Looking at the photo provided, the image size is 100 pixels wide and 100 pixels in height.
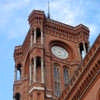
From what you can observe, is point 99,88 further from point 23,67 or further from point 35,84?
point 23,67

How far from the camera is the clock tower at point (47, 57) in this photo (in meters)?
39.9

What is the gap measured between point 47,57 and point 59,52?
2.76 meters

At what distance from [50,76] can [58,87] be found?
5.86ft

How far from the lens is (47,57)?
4288 cm

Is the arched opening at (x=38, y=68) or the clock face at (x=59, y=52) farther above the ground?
the clock face at (x=59, y=52)

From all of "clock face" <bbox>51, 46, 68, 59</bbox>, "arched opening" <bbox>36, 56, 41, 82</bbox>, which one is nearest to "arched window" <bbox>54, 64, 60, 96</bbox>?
"clock face" <bbox>51, 46, 68, 59</bbox>

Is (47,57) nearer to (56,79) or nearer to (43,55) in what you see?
(43,55)

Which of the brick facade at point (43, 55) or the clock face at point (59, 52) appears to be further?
the clock face at point (59, 52)

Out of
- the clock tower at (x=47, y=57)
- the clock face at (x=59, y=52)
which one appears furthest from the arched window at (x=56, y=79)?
the clock face at (x=59, y=52)

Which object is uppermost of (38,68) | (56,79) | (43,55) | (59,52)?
(59,52)

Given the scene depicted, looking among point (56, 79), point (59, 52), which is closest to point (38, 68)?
point (56, 79)

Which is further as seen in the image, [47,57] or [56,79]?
[47,57]

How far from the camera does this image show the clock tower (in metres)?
39.9

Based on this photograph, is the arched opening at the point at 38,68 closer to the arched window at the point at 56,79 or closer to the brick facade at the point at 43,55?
the brick facade at the point at 43,55
